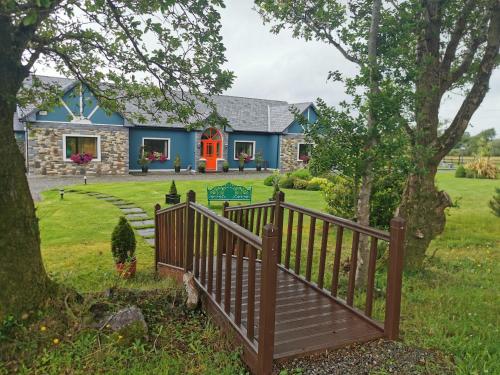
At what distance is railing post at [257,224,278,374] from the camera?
2592 millimetres

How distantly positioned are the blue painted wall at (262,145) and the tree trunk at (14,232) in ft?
71.6

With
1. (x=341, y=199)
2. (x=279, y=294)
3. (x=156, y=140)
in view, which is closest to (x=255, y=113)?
(x=156, y=140)

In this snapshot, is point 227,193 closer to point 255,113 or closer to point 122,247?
point 122,247

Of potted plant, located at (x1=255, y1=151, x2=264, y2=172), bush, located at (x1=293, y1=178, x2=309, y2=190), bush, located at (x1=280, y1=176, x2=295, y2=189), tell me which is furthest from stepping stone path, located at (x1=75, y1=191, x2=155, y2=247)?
potted plant, located at (x1=255, y1=151, x2=264, y2=172)

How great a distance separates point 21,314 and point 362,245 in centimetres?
405

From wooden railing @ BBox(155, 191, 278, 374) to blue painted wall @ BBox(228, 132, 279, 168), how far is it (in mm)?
20014

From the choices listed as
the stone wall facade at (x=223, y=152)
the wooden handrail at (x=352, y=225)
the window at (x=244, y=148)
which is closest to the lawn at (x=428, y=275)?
the wooden handrail at (x=352, y=225)

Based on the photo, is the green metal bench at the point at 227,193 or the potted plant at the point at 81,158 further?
the potted plant at the point at 81,158

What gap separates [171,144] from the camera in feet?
76.8

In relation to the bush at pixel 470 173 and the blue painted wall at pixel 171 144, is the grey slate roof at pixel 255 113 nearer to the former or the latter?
the blue painted wall at pixel 171 144

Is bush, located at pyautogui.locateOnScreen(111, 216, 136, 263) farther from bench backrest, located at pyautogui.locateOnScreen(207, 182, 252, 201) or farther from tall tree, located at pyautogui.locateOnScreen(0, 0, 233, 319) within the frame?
bench backrest, located at pyautogui.locateOnScreen(207, 182, 252, 201)

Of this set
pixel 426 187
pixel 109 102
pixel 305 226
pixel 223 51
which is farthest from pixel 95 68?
pixel 305 226

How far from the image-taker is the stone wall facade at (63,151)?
19.4 m

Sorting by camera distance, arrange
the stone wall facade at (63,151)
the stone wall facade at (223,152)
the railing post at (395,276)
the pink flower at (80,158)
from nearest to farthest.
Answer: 1. the railing post at (395,276)
2. the pink flower at (80,158)
3. the stone wall facade at (63,151)
4. the stone wall facade at (223,152)
